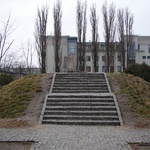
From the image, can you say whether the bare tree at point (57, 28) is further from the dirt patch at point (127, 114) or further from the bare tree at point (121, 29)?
the dirt patch at point (127, 114)

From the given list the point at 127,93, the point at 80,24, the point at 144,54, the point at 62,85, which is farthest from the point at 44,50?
the point at 144,54

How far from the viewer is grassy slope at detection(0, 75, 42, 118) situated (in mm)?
13358

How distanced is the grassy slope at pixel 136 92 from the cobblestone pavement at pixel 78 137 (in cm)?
253

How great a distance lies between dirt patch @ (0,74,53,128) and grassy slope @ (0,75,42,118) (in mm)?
284

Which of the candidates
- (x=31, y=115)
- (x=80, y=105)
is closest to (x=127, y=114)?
(x=80, y=105)

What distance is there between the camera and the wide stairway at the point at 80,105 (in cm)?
1212

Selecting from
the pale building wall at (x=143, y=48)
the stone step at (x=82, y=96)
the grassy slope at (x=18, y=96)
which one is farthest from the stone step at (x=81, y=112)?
the pale building wall at (x=143, y=48)

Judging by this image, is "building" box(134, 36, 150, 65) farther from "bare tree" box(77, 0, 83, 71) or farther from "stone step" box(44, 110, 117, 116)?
"stone step" box(44, 110, 117, 116)

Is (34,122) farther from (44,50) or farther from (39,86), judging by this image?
(44,50)

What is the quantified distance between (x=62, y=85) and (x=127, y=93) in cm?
414

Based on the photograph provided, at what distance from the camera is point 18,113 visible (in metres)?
13.1

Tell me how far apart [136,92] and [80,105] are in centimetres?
373

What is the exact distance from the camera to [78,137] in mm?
8844

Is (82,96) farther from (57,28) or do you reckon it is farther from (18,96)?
(57,28)
